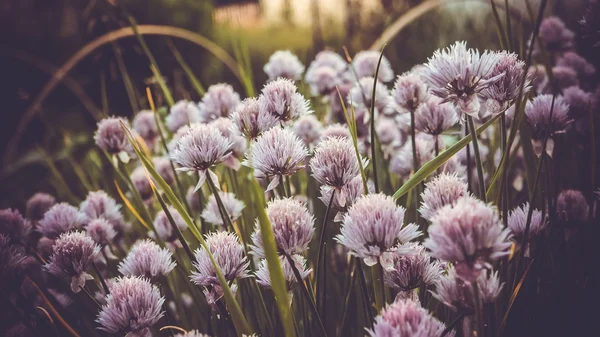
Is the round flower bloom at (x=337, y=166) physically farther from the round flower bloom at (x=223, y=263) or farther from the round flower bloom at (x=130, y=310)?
the round flower bloom at (x=130, y=310)

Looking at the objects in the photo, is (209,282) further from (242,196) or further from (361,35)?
(361,35)

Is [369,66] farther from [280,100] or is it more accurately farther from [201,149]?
[201,149]

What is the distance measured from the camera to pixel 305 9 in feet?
7.49

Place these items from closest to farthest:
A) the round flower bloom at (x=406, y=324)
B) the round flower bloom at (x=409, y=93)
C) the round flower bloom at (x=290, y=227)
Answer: the round flower bloom at (x=406, y=324) → the round flower bloom at (x=290, y=227) → the round flower bloom at (x=409, y=93)

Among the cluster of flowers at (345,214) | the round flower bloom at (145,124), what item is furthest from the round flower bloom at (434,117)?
the round flower bloom at (145,124)

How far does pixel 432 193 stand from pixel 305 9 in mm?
1915

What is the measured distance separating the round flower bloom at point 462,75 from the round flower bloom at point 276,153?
0.20m

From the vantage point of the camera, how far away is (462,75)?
550 millimetres

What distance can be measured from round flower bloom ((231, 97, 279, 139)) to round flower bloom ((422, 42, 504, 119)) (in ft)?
0.77

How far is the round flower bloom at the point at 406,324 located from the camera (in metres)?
0.41

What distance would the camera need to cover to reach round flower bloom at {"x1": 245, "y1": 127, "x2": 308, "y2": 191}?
615 millimetres

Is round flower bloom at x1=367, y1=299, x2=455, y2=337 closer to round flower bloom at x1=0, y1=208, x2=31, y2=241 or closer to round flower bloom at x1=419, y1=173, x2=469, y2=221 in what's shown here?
round flower bloom at x1=419, y1=173, x2=469, y2=221

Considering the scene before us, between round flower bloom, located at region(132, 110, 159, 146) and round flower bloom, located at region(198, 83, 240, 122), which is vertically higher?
round flower bloom, located at region(132, 110, 159, 146)

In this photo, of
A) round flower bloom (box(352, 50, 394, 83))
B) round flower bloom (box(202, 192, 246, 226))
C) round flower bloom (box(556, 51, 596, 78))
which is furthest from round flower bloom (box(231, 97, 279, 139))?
round flower bloom (box(556, 51, 596, 78))
